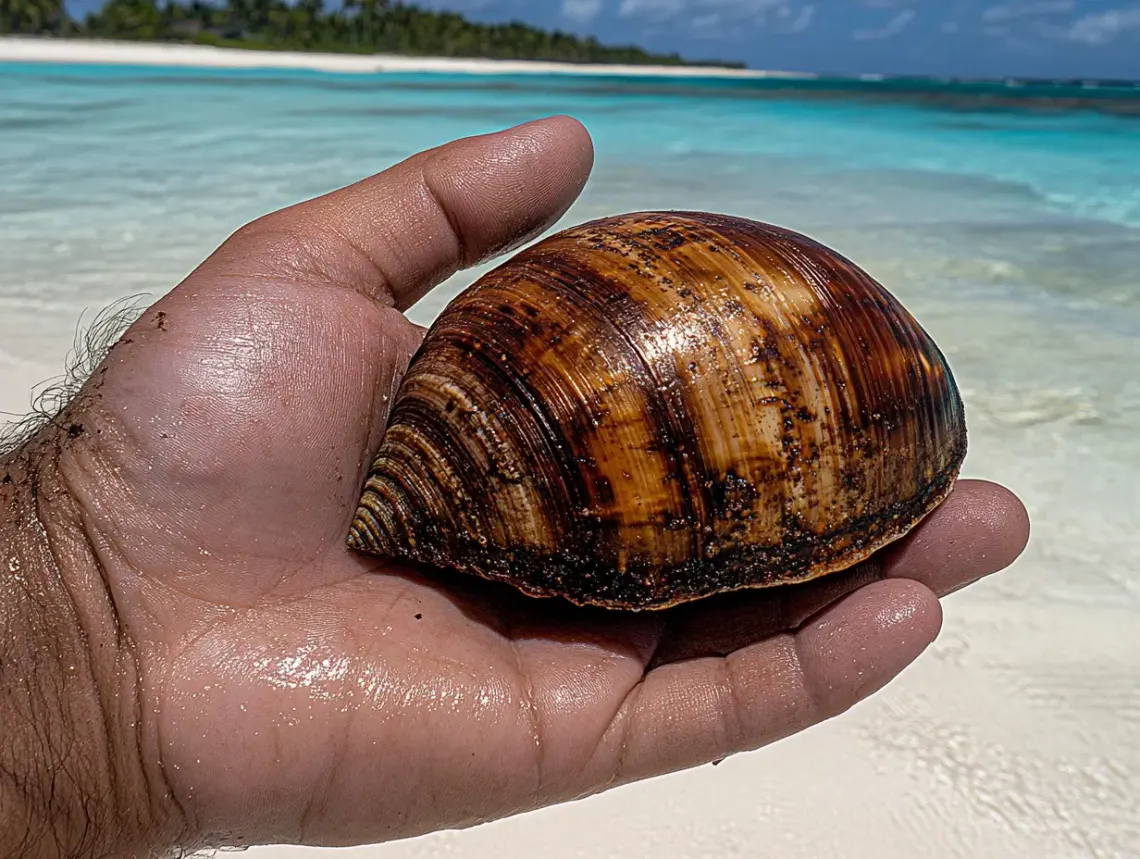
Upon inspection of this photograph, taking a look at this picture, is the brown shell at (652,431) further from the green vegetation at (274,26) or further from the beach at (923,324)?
the green vegetation at (274,26)

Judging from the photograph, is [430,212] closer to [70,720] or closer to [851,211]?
[70,720]

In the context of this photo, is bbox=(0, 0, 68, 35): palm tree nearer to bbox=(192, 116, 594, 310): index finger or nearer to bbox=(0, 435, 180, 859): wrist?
bbox=(192, 116, 594, 310): index finger

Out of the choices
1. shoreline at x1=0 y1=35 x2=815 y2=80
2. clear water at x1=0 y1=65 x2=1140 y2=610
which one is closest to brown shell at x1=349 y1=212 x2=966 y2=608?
clear water at x1=0 y1=65 x2=1140 y2=610

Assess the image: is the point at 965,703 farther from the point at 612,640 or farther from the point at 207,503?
the point at 207,503

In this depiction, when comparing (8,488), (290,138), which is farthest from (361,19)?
(8,488)

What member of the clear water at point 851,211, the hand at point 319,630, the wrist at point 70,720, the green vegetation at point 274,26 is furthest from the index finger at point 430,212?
the green vegetation at point 274,26

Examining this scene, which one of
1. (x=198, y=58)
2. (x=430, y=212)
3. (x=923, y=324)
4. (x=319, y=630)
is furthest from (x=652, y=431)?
(x=198, y=58)
